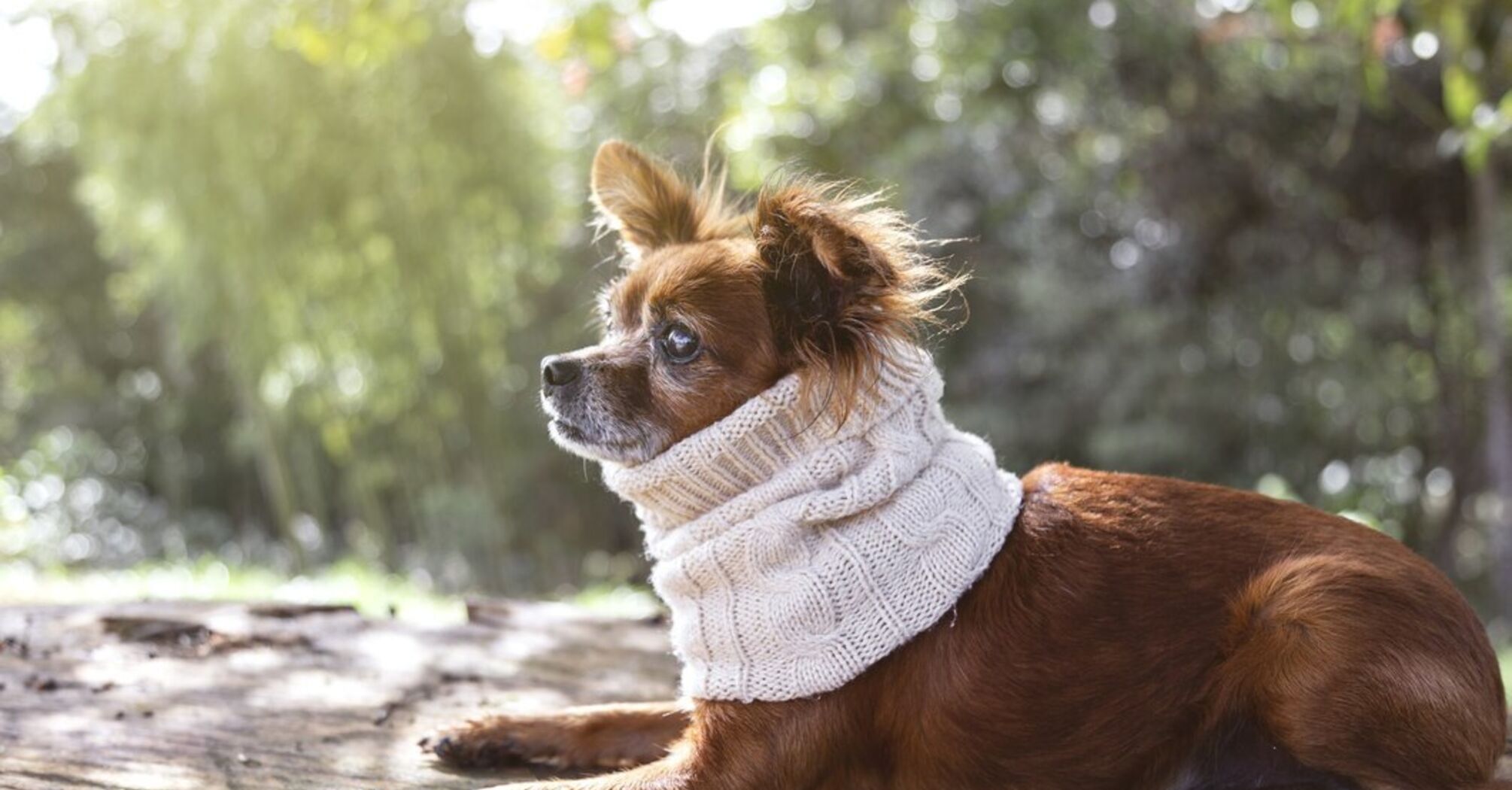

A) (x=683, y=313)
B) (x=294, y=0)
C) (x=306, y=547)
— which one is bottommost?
(x=306, y=547)

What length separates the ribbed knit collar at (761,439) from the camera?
2223 mm

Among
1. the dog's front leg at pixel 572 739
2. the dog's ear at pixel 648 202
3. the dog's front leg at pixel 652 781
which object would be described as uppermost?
the dog's ear at pixel 648 202

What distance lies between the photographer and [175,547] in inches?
483

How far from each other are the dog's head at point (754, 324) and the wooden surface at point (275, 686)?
0.84 metres

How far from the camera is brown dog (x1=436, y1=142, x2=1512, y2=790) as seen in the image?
6.62 ft

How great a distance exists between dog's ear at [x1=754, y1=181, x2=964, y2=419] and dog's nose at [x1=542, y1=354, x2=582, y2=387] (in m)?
0.39

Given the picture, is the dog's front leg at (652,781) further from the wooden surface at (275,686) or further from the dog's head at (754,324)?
the dog's head at (754,324)

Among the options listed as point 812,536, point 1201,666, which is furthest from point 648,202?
point 1201,666

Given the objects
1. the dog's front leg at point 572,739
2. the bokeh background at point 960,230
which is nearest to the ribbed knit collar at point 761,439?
the dog's front leg at point 572,739

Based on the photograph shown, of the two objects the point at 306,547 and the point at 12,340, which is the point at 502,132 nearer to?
the point at 306,547

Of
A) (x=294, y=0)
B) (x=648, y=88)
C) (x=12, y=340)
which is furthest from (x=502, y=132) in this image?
(x=12, y=340)

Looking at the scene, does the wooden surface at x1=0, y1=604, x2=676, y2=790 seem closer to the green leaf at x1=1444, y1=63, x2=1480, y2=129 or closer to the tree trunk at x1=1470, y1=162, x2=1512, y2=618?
the green leaf at x1=1444, y1=63, x2=1480, y2=129

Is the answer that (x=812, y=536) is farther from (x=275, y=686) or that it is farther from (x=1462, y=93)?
(x=1462, y=93)

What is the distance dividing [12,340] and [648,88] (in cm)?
1028
